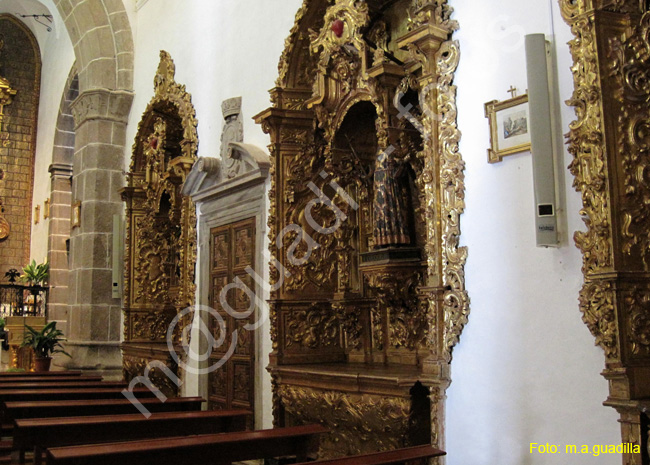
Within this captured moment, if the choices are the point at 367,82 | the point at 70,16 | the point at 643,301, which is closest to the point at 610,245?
the point at 643,301

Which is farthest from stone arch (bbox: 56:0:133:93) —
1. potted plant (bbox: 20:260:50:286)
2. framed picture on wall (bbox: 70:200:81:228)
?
potted plant (bbox: 20:260:50:286)

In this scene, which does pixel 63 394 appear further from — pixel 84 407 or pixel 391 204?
pixel 391 204

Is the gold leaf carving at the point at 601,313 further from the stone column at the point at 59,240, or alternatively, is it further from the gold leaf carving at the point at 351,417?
the stone column at the point at 59,240

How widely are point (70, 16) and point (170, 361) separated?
5803 mm

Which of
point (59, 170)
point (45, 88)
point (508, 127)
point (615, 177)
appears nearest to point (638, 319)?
point (615, 177)

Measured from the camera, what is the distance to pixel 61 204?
47.7 ft

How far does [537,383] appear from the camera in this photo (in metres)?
4.05

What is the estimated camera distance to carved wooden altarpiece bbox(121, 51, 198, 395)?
30.5ft

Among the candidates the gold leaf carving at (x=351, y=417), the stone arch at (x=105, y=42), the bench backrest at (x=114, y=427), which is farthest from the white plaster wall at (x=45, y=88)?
the bench backrest at (x=114, y=427)

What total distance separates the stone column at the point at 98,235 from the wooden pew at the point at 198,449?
23.3 feet

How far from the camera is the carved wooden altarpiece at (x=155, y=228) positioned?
30.5ft

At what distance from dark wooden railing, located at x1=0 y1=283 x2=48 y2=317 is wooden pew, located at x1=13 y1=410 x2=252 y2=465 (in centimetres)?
1097

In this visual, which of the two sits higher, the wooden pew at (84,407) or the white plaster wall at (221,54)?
the white plaster wall at (221,54)

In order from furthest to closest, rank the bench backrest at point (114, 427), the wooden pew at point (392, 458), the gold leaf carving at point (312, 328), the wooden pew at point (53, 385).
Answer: the wooden pew at point (53, 385), the gold leaf carving at point (312, 328), the bench backrest at point (114, 427), the wooden pew at point (392, 458)
